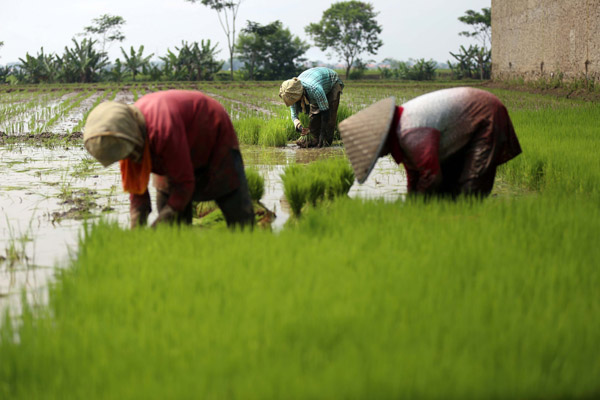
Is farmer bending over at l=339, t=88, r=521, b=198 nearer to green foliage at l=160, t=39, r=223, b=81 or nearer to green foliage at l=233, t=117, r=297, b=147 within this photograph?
green foliage at l=233, t=117, r=297, b=147

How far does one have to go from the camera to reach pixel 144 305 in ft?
7.28

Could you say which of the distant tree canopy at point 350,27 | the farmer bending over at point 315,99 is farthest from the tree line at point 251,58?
the farmer bending over at point 315,99

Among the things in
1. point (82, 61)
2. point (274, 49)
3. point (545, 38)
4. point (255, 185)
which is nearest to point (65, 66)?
point (82, 61)

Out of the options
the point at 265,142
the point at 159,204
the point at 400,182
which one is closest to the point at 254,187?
the point at 159,204

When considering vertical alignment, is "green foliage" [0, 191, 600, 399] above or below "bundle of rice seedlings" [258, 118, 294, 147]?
below

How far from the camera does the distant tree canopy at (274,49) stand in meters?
34.3

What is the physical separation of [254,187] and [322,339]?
8.65 ft

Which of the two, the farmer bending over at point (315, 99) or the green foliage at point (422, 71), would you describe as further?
the green foliage at point (422, 71)

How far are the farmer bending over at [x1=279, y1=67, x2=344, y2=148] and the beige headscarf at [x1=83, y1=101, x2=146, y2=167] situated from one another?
4160mm

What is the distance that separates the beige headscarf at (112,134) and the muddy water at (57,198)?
20.3 inches

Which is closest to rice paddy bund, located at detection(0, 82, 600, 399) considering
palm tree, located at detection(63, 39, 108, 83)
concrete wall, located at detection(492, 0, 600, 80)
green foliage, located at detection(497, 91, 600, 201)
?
green foliage, located at detection(497, 91, 600, 201)

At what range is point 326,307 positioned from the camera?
83.9 inches

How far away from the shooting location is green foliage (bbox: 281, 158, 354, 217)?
4.38 m

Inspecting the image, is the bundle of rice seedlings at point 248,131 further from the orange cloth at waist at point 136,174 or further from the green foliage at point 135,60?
the green foliage at point 135,60
